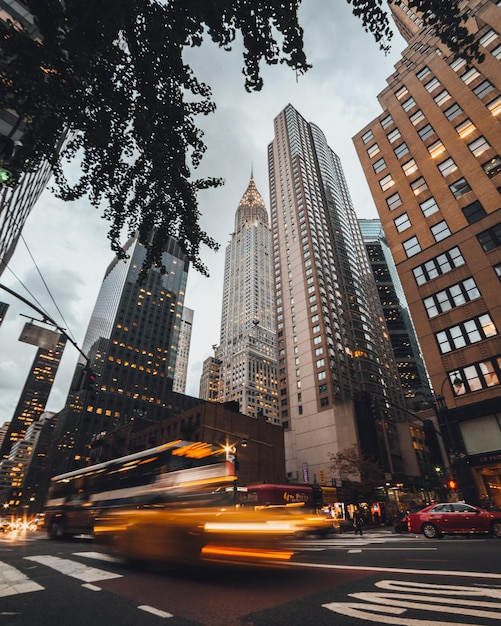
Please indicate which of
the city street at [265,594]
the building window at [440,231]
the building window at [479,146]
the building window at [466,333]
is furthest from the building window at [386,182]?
the city street at [265,594]

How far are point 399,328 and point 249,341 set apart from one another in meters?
68.7

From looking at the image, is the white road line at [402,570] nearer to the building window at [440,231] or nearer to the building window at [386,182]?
the building window at [440,231]

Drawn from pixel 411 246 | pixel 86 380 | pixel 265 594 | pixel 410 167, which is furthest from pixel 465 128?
pixel 265 594

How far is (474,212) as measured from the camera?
27250mm

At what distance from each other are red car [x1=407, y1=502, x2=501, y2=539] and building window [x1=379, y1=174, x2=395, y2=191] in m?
32.5

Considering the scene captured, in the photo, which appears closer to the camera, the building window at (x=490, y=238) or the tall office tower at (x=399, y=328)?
the building window at (x=490, y=238)

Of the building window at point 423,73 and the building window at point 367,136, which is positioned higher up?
the building window at point 423,73

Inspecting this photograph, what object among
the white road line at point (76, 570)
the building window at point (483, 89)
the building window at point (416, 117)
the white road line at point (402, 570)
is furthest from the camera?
the building window at point (416, 117)

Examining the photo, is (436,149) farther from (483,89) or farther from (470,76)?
(470,76)

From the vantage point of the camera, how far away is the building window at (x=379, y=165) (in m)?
36.7

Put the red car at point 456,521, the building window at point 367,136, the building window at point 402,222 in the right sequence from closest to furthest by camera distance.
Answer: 1. the red car at point 456,521
2. the building window at point 402,222
3. the building window at point 367,136

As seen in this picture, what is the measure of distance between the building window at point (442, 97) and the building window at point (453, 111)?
4.47 ft

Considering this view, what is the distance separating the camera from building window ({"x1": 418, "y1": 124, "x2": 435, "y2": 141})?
33297mm

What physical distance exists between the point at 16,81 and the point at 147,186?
125 inches
